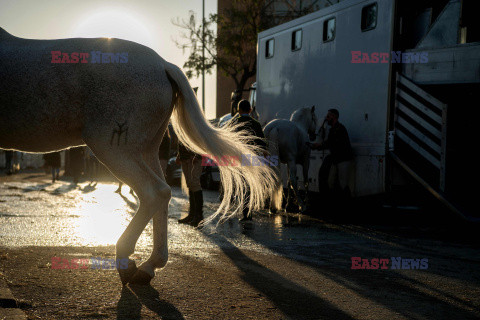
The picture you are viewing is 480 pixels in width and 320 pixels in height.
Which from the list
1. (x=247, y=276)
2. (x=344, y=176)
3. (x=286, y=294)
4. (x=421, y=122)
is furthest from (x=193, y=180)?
(x=286, y=294)

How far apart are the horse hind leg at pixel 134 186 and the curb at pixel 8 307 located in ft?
2.93

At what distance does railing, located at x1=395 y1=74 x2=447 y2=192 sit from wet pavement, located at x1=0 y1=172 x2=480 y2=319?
1.89m

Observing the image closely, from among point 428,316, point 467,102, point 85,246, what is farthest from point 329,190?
point 428,316

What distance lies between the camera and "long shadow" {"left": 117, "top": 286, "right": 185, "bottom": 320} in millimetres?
3977

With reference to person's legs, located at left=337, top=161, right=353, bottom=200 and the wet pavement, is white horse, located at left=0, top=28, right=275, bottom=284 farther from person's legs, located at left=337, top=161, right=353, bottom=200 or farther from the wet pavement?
person's legs, located at left=337, top=161, right=353, bottom=200

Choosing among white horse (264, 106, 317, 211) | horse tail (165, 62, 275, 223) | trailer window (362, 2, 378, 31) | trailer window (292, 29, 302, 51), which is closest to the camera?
horse tail (165, 62, 275, 223)

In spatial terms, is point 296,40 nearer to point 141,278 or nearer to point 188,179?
point 188,179

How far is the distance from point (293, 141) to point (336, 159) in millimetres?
1200

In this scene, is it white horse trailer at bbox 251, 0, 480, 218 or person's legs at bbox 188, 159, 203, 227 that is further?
white horse trailer at bbox 251, 0, 480, 218

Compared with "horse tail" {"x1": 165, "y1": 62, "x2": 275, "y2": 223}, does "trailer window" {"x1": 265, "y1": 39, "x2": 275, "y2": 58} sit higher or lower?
higher

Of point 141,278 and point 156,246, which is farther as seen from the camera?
point 156,246

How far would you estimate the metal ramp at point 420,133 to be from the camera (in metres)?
9.86

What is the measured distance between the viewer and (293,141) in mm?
12133

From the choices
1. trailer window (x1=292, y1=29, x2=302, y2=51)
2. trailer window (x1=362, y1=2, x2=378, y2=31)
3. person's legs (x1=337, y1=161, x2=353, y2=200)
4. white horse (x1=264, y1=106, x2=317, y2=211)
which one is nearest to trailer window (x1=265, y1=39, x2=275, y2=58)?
trailer window (x1=292, y1=29, x2=302, y2=51)
